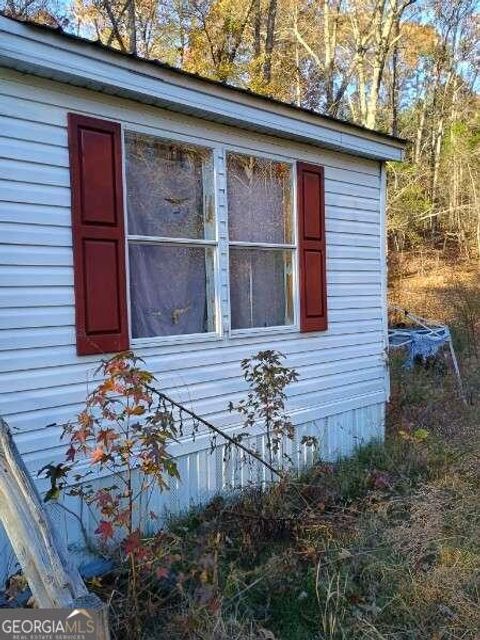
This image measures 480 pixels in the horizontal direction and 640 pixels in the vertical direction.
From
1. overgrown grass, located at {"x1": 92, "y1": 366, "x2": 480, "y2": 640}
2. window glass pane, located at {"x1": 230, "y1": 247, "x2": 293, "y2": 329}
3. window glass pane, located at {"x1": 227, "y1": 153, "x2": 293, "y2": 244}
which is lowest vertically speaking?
overgrown grass, located at {"x1": 92, "y1": 366, "x2": 480, "y2": 640}

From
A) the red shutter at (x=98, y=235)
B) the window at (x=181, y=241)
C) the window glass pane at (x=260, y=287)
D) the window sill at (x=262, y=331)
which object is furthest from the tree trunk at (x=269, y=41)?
the red shutter at (x=98, y=235)

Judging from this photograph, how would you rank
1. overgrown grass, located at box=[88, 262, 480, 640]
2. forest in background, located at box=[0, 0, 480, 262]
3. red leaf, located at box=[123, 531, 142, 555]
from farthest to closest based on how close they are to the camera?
forest in background, located at box=[0, 0, 480, 262] → overgrown grass, located at box=[88, 262, 480, 640] → red leaf, located at box=[123, 531, 142, 555]

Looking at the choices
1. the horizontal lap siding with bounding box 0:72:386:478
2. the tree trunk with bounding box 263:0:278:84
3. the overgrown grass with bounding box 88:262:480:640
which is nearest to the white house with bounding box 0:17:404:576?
the horizontal lap siding with bounding box 0:72:386:478

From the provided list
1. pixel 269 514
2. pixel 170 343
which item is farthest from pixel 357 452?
pixel 170 343

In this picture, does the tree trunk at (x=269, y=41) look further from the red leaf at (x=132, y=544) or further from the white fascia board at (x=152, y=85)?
the red leaf at (x=132, y=544)

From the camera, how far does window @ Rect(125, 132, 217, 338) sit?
436 centimetres

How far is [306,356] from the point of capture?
18.6 ft

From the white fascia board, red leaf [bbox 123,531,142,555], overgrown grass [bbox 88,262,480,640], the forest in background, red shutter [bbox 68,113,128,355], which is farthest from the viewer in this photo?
the forest in background

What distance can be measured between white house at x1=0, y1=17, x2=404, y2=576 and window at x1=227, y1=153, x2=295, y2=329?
1 cm

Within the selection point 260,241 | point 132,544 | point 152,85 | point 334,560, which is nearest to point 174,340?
point 260,241

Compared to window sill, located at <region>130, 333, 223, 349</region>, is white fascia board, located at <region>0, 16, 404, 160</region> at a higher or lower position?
higher

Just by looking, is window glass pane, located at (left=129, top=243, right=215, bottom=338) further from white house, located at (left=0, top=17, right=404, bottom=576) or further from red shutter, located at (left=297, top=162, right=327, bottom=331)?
red shutter, located at (left=297, top=162, right=327, bottom=331)

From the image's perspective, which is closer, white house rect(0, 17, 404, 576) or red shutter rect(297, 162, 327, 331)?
white house rect(0, 17, 404, 576)

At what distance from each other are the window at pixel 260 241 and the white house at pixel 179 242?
0.05 feet
